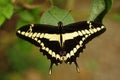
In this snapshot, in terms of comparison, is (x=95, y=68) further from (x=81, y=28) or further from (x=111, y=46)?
(x=81, y=28)

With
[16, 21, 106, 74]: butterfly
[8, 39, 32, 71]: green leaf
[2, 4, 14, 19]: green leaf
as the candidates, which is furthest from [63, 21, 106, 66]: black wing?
[8, 39, 32, 71]: green leaf

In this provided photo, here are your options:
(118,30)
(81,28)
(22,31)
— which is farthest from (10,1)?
(118,30)

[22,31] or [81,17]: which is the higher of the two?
[81,17]

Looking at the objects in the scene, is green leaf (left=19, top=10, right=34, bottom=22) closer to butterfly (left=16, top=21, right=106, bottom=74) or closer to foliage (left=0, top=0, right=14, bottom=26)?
foliage (left=0, top=0, right=14, bottom=26)

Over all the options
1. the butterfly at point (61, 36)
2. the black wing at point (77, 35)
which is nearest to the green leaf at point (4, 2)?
the butterfly at point (61, 36)

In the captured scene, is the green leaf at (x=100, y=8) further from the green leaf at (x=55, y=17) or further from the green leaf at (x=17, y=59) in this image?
the green leaf at (x=17, y=59)
